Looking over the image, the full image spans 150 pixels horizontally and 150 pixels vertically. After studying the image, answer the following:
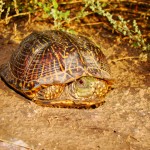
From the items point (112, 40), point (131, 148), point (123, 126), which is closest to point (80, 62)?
point (123, 126)

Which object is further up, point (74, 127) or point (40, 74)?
point (40, 74)

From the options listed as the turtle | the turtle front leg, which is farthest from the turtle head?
the turtle front leg

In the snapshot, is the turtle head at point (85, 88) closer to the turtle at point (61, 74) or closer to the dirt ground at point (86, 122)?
the turtle at point (61, 74)

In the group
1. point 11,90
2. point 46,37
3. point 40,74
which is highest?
point 46,37

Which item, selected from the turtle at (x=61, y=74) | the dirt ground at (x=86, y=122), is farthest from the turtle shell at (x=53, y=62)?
the dirt ground at (x=86, y=122)

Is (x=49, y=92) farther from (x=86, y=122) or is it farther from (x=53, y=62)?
(x=86, y=122)

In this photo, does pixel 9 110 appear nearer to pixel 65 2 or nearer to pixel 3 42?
pixel 3 42

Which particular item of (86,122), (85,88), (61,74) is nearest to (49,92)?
(61,74)

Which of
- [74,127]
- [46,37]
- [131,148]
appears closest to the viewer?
[131,148]
